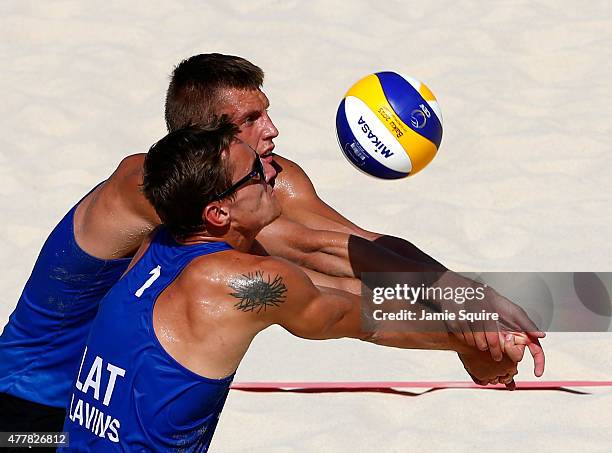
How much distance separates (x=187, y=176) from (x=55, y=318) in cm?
84

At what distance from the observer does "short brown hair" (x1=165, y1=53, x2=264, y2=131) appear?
357 cm

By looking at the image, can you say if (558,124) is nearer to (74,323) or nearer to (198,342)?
(74,323)

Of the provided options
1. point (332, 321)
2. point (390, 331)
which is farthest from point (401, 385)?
point (332, 321)

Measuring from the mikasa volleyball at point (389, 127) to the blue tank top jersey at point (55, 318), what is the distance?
82 centimetres

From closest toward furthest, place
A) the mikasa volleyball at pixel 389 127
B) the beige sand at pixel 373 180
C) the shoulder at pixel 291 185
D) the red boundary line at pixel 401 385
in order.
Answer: the mikasa volleyball at pixel 389 127, the shoulder at pixel 291 185, the beige sand at pixel 373 180, the red boundary line at pixel 401 385

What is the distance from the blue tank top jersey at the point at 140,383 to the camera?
9.02 feet

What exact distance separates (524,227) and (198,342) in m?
3.24

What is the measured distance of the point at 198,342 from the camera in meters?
2.74

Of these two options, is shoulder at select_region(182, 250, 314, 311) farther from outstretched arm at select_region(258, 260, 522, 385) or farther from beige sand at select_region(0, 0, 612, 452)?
beige sand at select_region(0, 0, 612, 452)

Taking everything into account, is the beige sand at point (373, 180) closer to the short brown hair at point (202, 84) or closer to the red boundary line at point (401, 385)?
the red boundary line at point (401, 385)

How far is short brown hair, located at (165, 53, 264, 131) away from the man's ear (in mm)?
694

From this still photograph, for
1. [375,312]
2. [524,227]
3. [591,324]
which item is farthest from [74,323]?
[524,227]

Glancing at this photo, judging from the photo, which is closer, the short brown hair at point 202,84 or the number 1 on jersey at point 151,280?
the number 1 on jersey at point 151,280

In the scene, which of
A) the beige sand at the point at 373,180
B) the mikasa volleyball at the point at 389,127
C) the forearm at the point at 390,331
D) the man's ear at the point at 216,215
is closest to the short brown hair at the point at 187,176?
the man's ear at the point at 216,215
